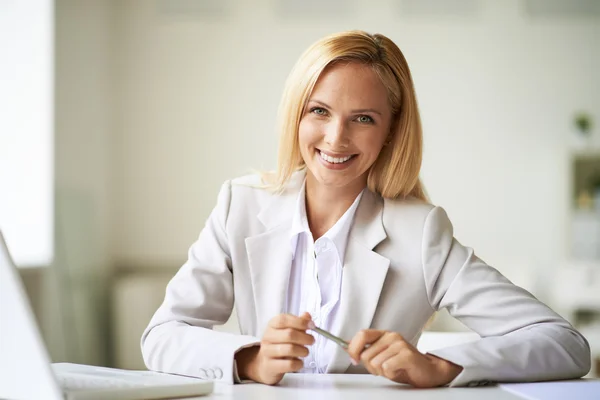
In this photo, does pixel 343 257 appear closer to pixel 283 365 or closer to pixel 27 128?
pixel 283 365

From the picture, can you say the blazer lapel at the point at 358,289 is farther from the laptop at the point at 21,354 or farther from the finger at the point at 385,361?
the laptop at the point at 21,354

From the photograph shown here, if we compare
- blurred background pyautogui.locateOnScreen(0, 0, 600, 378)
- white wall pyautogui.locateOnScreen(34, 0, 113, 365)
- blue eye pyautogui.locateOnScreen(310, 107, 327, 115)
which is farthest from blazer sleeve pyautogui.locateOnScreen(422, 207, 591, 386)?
blurred background pyautogui.locateOnScreen(0, 0, 600, 378)

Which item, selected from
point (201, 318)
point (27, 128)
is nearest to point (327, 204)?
point (201, 318)

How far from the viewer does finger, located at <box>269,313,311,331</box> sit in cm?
118

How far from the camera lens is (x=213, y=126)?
17.0 ft

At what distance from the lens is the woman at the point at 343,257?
53.2 inches

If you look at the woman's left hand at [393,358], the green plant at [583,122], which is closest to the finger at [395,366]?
the woman's left hand at [393,358]

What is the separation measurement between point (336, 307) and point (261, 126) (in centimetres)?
376

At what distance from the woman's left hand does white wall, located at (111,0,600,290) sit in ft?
13.1

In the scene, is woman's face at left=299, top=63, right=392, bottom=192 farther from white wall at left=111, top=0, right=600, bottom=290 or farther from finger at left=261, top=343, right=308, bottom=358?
white wall at left=111, top=0, right=600, bottom=290

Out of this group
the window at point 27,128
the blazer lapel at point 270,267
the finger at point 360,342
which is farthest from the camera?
the window at point 27,128

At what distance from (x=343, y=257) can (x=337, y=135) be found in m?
0.27

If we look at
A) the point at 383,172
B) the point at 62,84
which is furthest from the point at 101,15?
the point at 383,172

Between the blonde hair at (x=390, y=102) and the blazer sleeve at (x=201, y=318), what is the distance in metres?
0.20
